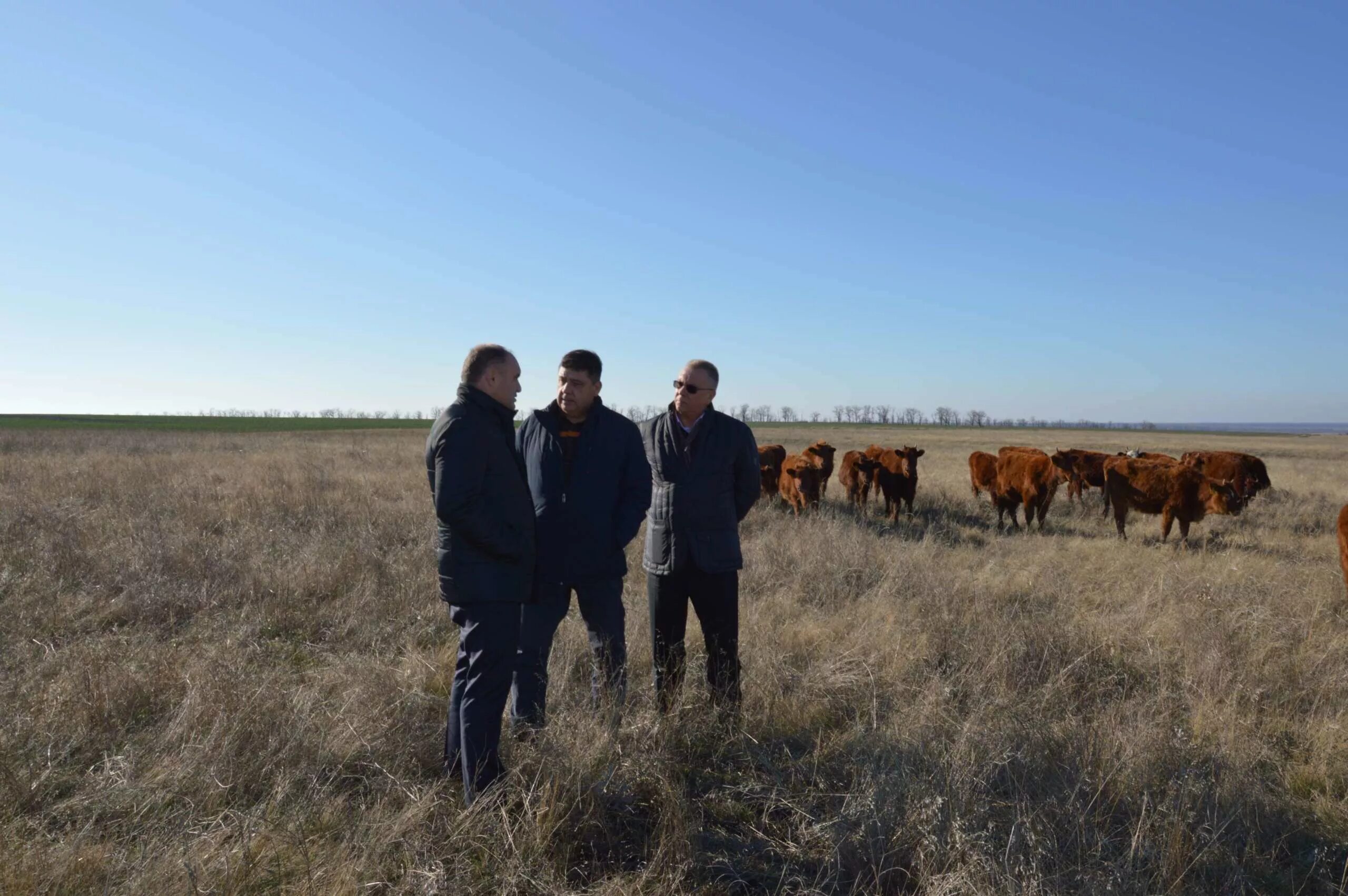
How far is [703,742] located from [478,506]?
1.87 metres

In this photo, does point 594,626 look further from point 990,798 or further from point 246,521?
point 246,521

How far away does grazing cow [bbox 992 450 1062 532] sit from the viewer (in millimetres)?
12836

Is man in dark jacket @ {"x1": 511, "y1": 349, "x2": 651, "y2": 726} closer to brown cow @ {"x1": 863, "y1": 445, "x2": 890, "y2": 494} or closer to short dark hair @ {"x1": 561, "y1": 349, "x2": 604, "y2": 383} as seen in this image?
short dark hair @ {"x1": 561, "y1": 349, "x2": 604, "y2": 383}

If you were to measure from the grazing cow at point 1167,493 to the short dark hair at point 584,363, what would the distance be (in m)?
10.9

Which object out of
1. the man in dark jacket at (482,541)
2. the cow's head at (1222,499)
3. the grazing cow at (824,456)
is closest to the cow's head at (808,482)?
the grazing cow at (824,456)

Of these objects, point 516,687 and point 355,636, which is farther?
point 355,636

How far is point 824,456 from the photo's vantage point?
16422mm

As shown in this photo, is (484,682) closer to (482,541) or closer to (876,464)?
(482,541)

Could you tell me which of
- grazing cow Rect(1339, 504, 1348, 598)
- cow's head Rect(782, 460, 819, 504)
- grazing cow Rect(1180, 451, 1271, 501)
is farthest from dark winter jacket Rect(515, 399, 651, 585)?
grazing cow Rect(1180, 451, 1271, 501)

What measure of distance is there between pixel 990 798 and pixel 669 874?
1504mm

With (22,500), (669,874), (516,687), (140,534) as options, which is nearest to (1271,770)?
(669,874)

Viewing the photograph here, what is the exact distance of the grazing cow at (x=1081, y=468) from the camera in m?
15.7

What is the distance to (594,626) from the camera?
3902 millimetres

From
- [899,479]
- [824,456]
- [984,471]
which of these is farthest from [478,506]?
[984,471]
